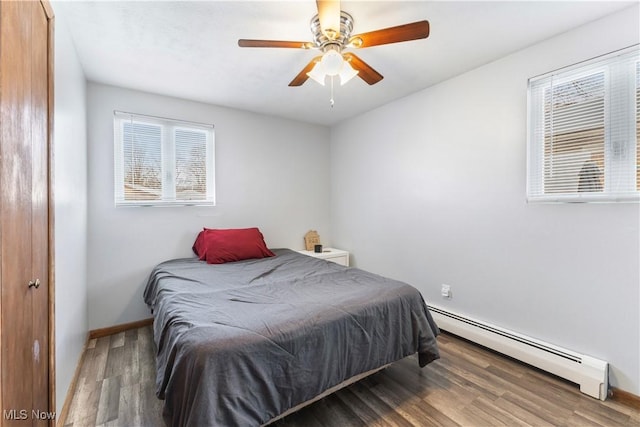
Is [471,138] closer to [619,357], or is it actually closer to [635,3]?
[635,3]

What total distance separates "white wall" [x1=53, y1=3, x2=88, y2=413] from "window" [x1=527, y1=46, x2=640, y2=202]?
3.20 metres

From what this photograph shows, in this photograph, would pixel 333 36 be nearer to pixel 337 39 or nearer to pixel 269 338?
pixel 337 39

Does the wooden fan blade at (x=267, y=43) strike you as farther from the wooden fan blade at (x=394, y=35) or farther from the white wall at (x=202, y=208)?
the white wall at (x=202, y=208)

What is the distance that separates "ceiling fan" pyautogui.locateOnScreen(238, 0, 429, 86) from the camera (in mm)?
1492

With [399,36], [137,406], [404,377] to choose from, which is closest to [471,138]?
[399,36]

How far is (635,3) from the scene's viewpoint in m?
1.72

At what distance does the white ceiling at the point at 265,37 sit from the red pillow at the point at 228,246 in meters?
1.54

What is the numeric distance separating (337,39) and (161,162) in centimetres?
235

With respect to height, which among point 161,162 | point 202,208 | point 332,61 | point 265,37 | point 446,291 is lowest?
point 446,291

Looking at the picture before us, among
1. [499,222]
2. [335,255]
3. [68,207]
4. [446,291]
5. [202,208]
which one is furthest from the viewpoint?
[335,255]

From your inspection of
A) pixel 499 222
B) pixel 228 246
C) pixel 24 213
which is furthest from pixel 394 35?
pixel 228 246

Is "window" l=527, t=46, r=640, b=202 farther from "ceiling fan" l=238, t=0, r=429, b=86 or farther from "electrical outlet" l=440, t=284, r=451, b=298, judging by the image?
"ceiling fan" l=238, t=0, r=429, b=86

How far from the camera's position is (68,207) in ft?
5.91

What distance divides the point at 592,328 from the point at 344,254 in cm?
252
